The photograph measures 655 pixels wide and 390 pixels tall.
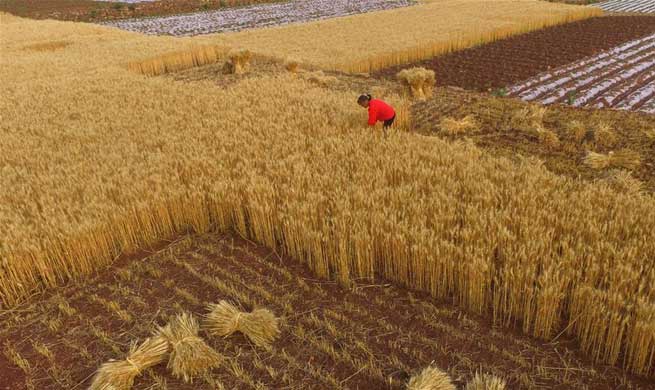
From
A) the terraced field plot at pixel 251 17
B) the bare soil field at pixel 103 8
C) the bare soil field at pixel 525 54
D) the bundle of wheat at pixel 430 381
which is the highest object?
the bare soil field at pixel 103 8

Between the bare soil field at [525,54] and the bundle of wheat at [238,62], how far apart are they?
4.44m

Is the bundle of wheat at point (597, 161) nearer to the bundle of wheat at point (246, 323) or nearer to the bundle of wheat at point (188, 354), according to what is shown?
the bundle of wheat at point (246, 323)

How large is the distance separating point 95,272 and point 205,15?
3339 cm

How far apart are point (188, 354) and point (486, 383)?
2.42 meters

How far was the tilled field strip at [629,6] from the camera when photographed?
28.1 metres

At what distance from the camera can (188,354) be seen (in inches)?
151

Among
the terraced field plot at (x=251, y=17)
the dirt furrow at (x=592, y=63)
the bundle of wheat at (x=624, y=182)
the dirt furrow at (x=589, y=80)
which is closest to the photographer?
the bundle of wheat at (x=624, y=182)

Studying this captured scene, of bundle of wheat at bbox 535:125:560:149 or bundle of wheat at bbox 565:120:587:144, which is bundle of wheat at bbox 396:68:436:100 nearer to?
bundle of wheat at bbox 535:125:560:149

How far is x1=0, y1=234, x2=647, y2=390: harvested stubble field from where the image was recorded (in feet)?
12.2

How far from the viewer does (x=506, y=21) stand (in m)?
21.8

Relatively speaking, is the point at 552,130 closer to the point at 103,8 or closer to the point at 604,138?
the point at 604,138

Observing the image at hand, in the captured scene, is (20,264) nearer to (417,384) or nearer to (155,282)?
(155,282)

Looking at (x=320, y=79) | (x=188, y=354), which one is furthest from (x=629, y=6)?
(x=188, y=354)

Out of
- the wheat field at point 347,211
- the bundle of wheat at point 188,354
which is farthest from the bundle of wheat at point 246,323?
the wheat field at point 347,211
